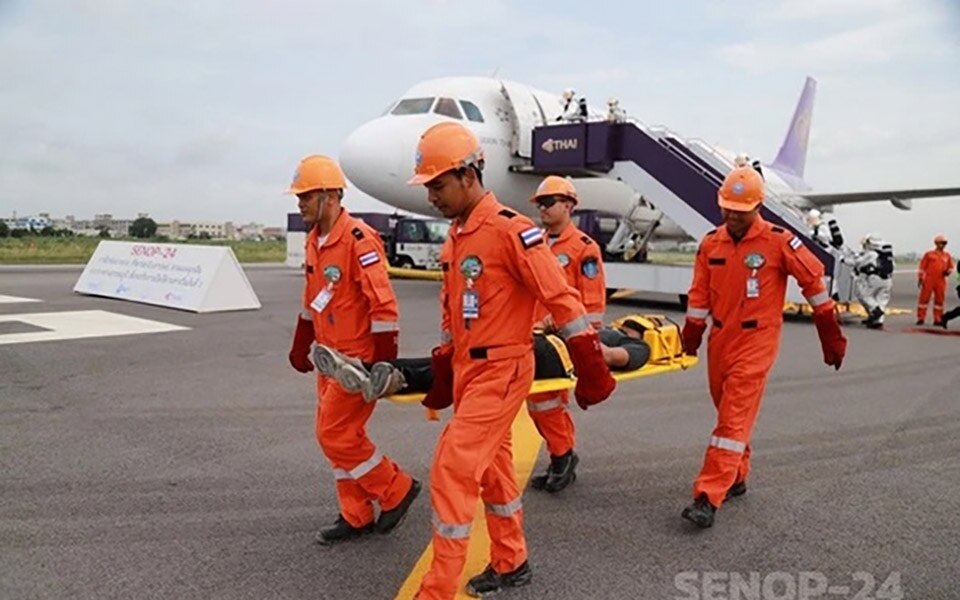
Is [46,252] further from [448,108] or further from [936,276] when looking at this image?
[936,276]

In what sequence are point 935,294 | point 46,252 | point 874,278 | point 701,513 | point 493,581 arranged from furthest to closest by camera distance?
point 46,252, point 935,294, point 874,278, point 701,513, point 493,581

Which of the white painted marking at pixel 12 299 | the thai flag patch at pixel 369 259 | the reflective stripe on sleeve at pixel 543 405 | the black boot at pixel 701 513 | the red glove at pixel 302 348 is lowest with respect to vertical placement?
the white painted marking at pixel 12 299

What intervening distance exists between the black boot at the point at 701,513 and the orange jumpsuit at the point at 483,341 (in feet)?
4.72

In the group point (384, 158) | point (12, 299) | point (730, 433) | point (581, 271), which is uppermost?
point (384, 158)

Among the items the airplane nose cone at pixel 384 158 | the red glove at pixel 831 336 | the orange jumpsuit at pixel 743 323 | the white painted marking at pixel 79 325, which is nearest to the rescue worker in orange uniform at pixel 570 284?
the orange jumpsuit at pixel 743 323

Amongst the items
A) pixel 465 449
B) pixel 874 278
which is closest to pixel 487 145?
pixel 874 278

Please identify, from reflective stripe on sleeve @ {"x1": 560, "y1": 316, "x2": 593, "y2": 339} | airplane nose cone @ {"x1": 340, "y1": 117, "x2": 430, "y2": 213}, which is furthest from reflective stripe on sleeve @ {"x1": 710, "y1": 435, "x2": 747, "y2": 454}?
airplane nose cone @ {"x1": 340, "y1": 117, "x2": 430, "y2": 213}

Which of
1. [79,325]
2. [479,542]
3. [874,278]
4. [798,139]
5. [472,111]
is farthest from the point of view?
[798,139]

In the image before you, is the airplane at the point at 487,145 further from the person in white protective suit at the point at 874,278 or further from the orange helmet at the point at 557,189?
the orange helmet at the point at 557,189

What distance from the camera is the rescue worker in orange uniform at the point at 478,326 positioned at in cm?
289

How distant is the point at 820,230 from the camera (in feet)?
47.9

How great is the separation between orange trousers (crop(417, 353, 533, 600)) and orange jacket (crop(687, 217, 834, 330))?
1.82 meters

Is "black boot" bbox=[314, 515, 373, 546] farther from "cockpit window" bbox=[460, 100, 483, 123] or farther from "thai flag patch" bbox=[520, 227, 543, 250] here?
"cockpit window" bbox=[460, 100, 483, 123]

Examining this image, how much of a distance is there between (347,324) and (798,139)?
108 feet
